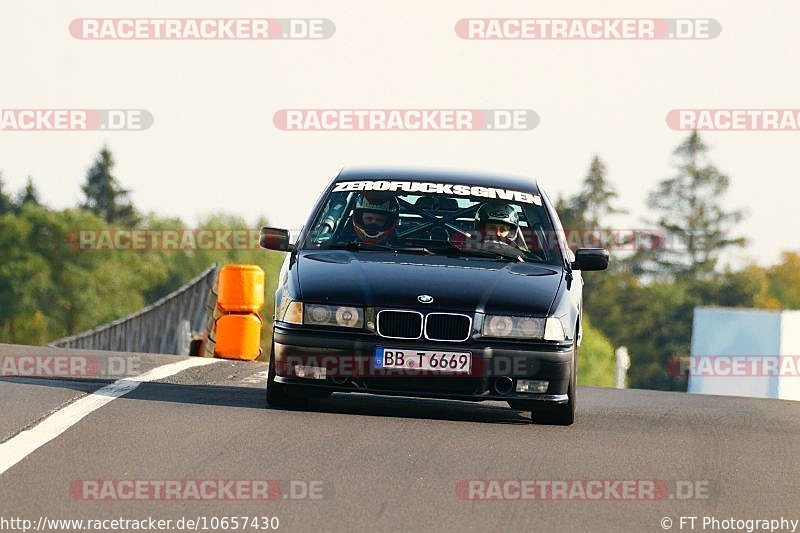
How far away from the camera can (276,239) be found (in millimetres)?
12180

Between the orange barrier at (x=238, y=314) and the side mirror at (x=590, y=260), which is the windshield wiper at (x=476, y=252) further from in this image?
the orange barrier at (x=238, y=314)

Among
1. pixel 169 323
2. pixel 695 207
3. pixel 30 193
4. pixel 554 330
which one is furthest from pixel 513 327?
pixel 30 193

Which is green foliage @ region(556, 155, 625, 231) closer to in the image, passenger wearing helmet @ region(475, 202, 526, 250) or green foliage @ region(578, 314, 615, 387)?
green foliage @ region(578, 314, 615, 387)

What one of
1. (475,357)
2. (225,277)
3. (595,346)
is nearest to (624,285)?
(595,346)

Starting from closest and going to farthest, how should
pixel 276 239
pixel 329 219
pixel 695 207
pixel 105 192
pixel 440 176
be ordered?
pixel 276 239 < pixel 329 219 < pixel 440 176 < pixel 695 207 < pixel 105 192

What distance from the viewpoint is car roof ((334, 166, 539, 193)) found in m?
12.8

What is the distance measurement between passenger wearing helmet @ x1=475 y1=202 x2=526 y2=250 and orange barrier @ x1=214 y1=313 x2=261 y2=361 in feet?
24.4

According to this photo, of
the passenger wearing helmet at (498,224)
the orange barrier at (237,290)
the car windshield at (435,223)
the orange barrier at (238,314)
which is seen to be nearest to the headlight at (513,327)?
the car windshield at (435,223)

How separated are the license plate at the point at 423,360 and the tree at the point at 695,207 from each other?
112013 millimetres

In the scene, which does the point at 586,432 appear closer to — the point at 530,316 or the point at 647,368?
the point at 530,316

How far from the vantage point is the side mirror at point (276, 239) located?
12195 millimetres

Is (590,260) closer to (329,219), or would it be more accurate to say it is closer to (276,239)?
(329,219)

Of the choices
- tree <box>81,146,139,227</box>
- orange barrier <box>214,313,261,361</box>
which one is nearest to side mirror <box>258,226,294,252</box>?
orange barrier <box>214,313,261,361</box>

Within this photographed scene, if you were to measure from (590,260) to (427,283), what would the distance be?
1743mm
